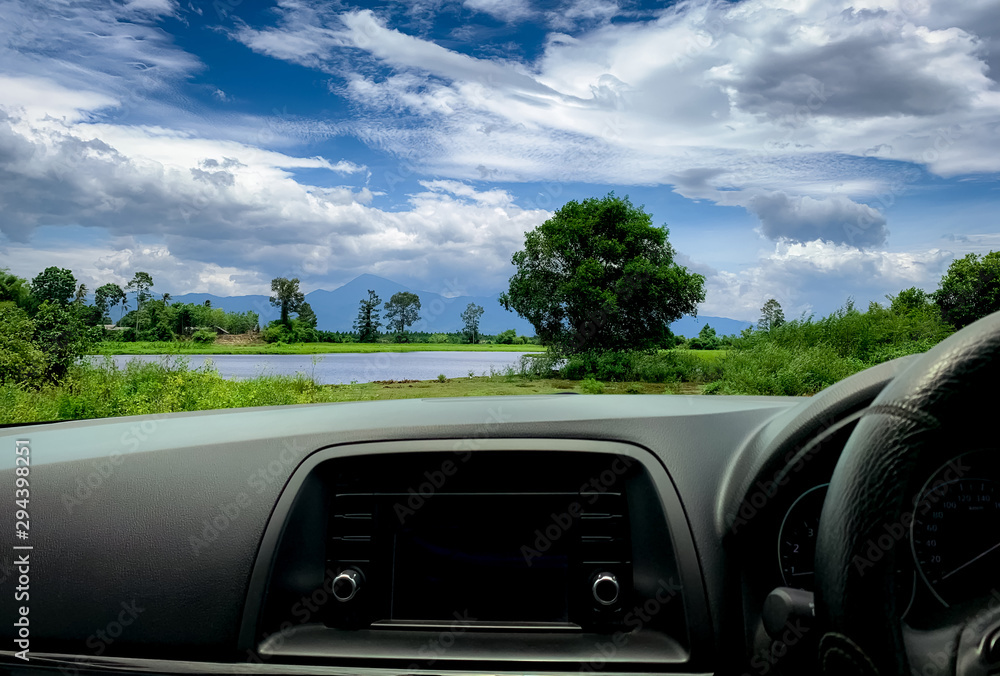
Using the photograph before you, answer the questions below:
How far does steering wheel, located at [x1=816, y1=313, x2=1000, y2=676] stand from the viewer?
0.98m

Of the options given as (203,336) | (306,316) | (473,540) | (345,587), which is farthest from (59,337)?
(473,540)

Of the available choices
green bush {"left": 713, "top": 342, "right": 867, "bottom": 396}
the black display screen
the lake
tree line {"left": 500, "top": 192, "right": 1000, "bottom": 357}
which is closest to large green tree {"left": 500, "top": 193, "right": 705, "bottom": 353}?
tree line {"left": 500, "top": 192, "right": 1000, "bottom": 357}

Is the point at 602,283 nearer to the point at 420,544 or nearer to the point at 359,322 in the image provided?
the point at 359,322

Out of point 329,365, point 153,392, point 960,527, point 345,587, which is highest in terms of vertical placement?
point 960,527

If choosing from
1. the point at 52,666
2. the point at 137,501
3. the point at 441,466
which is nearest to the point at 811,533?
the point at 441,466

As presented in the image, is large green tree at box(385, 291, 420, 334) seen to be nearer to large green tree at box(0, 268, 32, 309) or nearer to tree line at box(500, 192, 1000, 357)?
large green tree at box(0, 268, 32, 309)

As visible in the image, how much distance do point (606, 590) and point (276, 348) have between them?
28.9ft

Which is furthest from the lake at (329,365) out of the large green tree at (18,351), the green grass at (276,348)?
the large green tree at (18,351)

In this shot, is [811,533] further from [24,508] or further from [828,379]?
[828,379]

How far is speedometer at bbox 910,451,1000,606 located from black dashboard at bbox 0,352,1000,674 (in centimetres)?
20

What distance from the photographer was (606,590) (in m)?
1.62

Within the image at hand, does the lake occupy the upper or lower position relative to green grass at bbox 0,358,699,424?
upper

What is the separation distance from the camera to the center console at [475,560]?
1574 millimetres

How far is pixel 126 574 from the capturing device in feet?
5.43
